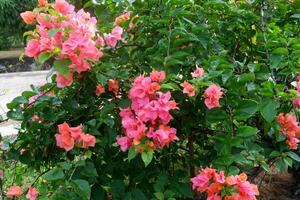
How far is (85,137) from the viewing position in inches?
49.0

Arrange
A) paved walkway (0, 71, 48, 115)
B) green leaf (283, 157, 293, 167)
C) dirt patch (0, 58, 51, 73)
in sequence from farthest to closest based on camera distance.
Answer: dirt patch (0, 58, 51, 73) → paved walkway (0, 71, 48, 115) → green leaf (283, 157, 293, 167)

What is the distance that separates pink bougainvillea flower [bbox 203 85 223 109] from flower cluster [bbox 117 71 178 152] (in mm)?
88

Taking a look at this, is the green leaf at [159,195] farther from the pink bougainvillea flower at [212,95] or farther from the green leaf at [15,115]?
the green leaf at [15,115]

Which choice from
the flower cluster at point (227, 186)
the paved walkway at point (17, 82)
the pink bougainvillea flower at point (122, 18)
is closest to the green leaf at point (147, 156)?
the flower cluster at point (227, 186)

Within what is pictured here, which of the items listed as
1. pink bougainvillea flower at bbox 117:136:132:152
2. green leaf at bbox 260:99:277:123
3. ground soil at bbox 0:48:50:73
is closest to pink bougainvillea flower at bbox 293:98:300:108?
green leaf at bbox 260:99:277:123

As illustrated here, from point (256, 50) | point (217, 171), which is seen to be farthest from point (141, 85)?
point (256, 50)

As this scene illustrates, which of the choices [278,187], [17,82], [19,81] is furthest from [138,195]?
[19,81]

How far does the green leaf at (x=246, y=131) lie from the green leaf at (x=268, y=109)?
0.04m

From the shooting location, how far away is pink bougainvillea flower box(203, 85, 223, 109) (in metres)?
1.20

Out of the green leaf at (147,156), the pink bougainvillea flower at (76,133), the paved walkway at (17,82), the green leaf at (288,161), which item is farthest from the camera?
the paved walkway at (17,82)

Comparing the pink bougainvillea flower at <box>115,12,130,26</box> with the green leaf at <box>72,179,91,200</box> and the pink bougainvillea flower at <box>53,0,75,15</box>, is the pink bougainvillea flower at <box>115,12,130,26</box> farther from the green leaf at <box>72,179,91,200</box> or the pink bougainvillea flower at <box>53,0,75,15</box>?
the green leaf at <box>72,179,91,200</box>

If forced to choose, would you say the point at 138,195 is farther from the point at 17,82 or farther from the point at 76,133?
the point at 17,82

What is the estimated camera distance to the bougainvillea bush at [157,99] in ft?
3.92

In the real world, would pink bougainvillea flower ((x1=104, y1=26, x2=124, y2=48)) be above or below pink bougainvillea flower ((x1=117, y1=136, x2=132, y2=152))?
above
